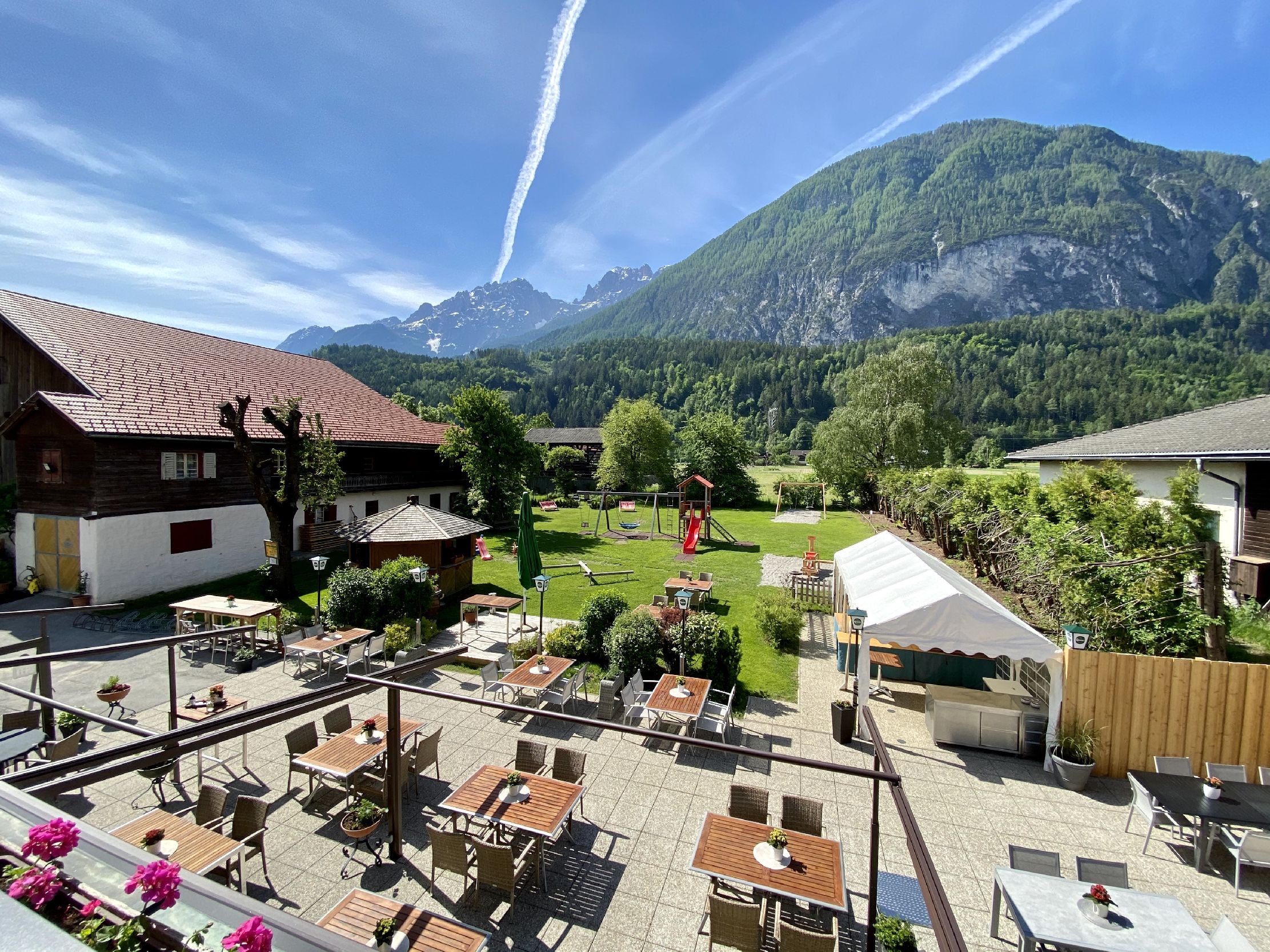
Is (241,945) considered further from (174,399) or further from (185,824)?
(174,399)

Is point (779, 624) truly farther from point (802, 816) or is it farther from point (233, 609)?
point (233, 609)

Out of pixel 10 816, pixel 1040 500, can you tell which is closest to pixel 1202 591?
pixel 1040 500

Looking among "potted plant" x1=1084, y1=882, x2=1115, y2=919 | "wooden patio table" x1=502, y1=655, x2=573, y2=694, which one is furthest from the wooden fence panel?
"wooden patio table" x1=502, y1=655, x2=573, y2=694

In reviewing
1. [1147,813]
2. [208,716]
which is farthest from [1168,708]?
[208,716]

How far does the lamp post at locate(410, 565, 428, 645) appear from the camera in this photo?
13555 mm

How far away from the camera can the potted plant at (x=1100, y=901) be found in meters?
4.73

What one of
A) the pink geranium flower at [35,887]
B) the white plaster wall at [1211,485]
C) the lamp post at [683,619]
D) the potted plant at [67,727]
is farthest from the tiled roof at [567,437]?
the pink geranium flower at [35,887]

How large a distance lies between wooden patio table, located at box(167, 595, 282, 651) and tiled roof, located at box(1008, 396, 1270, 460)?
23787mm

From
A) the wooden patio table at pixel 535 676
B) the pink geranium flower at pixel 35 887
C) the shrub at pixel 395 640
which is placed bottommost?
the shrub at pixel 395 640

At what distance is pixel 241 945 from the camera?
1.75 meters

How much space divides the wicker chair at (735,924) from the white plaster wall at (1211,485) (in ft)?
47.3

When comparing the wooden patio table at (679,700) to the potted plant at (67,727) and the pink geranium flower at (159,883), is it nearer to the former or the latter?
the pink geranium flower at (159,883)

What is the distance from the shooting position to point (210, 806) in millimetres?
6184

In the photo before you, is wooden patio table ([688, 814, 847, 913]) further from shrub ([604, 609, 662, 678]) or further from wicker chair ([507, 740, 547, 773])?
shrub ([604, 609, 662, 678])
